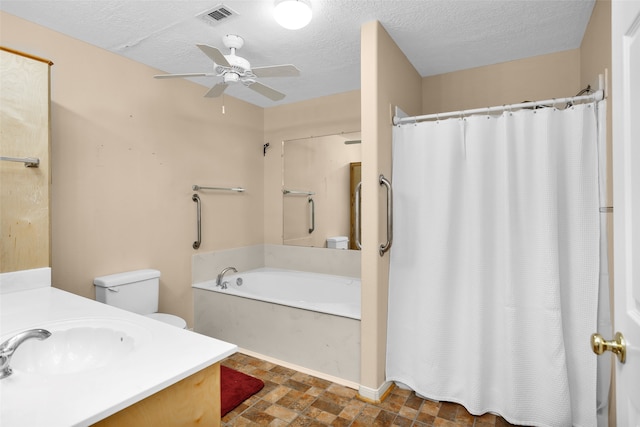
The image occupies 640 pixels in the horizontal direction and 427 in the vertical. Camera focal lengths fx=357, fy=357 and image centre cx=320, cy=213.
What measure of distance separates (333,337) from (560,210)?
157 centimetres

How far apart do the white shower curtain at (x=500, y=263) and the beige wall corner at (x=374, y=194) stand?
13cm

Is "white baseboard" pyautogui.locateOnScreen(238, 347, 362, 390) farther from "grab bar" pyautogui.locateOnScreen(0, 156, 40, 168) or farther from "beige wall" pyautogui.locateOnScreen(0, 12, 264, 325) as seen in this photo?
"grab bar" pyautogui.locateOnScreen(0, 156, 40, 168)

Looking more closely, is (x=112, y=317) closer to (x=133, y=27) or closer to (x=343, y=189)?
(x=133, y=27)

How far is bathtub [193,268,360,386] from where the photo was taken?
2410 millimetres

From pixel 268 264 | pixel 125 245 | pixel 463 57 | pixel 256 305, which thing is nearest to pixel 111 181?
pixel 125 245

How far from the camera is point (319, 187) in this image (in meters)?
3.68

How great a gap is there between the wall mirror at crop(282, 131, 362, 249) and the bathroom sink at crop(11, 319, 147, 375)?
2440 millimetres

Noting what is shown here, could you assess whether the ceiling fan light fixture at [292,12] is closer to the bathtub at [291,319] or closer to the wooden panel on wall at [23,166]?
the wooden panel on wall at [23,166]

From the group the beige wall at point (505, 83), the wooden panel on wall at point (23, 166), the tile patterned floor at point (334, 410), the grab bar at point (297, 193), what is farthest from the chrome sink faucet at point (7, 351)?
the beige wall at point (505, 83)

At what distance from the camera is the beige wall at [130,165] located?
233 centimetres

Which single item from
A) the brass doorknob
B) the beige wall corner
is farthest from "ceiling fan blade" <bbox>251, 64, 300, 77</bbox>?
the brass doorknob

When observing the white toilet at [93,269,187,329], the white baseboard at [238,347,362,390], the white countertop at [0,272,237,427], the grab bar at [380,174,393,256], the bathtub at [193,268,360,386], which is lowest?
the white baseboard at [238,347,362,390]

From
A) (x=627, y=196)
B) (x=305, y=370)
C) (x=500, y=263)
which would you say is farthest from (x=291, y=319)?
(x=627, y=196)

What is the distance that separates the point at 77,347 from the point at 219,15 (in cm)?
184
